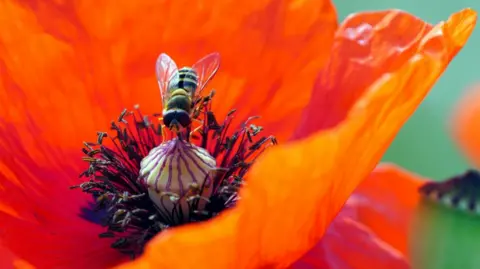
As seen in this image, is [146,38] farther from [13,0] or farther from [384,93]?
[384,93]

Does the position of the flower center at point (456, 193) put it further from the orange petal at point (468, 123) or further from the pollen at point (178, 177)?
the orange petal at point (468, 123)

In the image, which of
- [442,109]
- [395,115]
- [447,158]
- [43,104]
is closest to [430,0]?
[442,109]

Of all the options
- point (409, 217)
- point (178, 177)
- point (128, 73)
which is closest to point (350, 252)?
point (409, 217)

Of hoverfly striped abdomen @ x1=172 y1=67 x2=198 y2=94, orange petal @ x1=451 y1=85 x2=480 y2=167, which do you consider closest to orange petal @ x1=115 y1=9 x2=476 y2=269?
hoverfly striped abdomen @ x1=172 y1=67 x2=198 y2=94

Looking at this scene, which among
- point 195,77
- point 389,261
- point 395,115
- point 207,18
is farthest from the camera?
point 207,18

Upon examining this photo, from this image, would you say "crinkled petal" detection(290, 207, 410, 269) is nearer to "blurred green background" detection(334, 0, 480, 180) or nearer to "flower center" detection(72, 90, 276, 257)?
"flower center" detection(72, 90, 276, 257)

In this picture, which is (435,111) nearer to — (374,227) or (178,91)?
(374,227)
